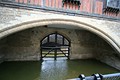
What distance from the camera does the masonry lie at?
3311 millimetres

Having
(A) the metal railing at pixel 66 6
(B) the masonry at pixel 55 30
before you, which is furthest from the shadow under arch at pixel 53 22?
(A) the metal railing at pixel 66 6

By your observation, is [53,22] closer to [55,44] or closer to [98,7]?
[98,7]

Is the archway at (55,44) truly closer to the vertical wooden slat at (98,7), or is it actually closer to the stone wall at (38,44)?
the stone wall at (38,44)

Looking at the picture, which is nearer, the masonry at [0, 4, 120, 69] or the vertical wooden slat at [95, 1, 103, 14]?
the masonry at [0, 4, 120, 69]

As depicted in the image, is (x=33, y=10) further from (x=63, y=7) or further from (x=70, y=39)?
(x=70, y=39)

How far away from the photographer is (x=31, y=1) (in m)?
3.55

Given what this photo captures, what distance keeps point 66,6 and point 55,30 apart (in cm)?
250

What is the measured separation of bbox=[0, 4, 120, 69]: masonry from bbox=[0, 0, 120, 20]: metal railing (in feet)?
0.49

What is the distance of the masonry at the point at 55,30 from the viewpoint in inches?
130

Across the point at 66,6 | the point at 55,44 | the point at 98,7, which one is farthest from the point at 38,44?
the point at 98,7

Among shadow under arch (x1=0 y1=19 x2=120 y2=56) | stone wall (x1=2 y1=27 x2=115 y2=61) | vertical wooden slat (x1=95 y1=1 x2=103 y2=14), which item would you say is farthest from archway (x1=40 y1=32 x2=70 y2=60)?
vertical wooden slat (x1=95 y1=1 x2=103 y2=14)

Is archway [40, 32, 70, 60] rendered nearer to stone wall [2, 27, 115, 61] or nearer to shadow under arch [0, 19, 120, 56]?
stone wall [2, 27, 115, 61]

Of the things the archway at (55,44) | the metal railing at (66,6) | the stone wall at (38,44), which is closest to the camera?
the metal railing at (66,6)

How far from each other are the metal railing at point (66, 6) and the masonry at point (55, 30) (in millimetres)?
148
